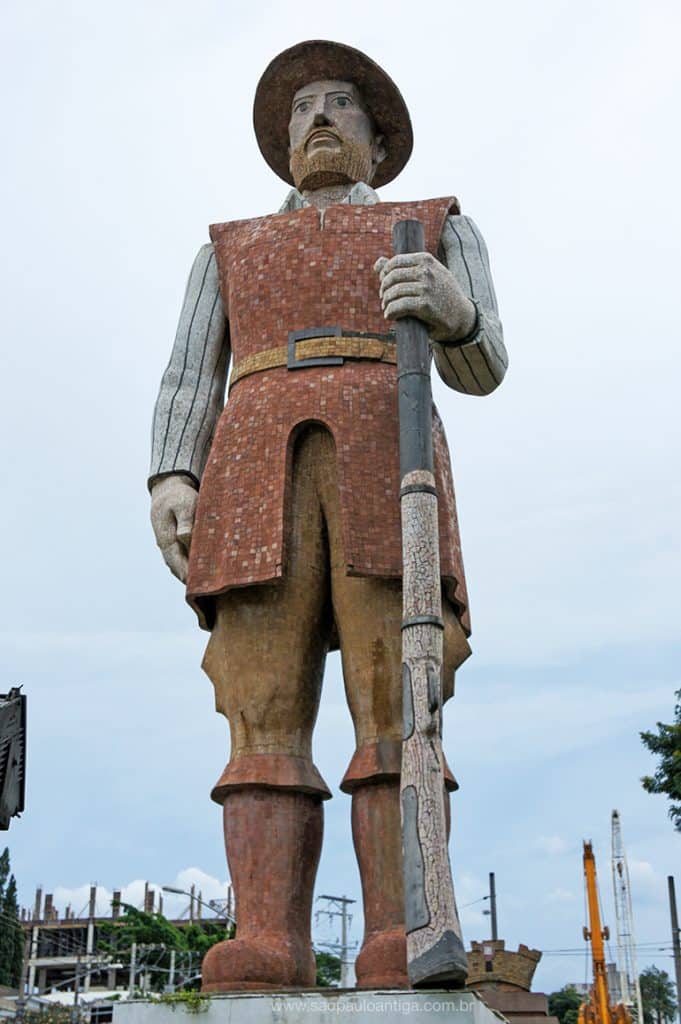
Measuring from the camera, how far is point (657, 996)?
5409 centimetres

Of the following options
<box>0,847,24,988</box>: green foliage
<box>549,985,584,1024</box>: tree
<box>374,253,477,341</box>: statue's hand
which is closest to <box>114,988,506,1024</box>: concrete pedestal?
<box>374,253,477,341</box>: statue's hand

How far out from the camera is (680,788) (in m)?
13.5

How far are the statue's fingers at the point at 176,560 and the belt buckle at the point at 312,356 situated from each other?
900 millimetres

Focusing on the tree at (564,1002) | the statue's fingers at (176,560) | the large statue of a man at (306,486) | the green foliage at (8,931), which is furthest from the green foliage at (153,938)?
the large statue of a man at (306,486)

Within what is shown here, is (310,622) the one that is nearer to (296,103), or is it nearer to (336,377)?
(336,377)

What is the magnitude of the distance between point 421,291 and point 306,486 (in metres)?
0.90

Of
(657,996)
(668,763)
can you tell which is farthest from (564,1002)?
(668,763)

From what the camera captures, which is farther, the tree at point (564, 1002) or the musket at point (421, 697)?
the tree at point (564, 1002)

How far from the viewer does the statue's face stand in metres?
5.52

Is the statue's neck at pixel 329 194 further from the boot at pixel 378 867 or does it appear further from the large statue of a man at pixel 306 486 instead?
the boot at pixel 378 867

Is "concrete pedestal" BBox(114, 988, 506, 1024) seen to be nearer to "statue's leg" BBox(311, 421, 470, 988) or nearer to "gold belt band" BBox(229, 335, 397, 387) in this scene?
"statue's leg" BBox(311, 421, 470, 988)

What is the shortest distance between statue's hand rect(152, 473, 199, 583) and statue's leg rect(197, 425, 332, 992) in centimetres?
40

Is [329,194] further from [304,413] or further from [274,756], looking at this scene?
[274,756]

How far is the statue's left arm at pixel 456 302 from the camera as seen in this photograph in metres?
4.57
